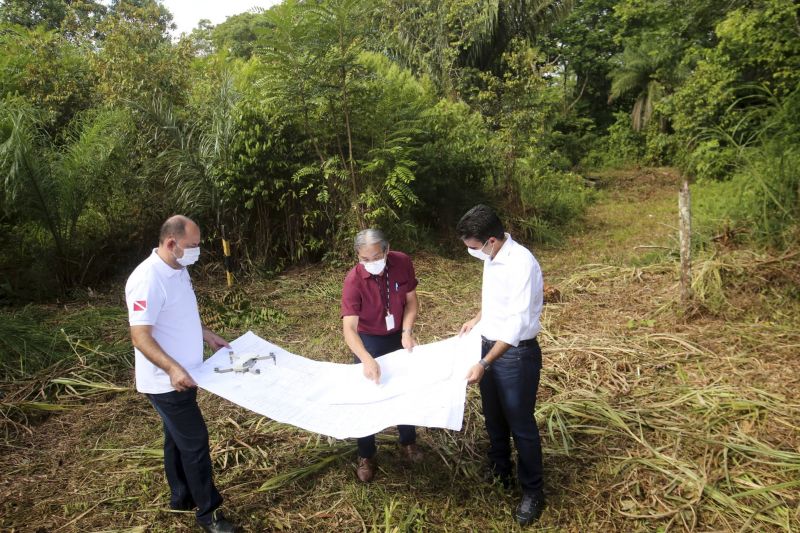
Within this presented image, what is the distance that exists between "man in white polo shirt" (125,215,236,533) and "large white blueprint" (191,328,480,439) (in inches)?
5.4

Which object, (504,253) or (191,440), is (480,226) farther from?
(191,440)

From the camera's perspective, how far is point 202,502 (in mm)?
2512

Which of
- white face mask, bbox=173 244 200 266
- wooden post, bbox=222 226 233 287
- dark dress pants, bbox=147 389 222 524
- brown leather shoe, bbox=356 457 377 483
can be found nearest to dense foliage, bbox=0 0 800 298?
wooden post, bbox=222 226 233 287

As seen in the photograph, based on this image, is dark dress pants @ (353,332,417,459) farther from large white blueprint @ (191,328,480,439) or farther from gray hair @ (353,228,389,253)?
gray hair @ (353,228,389,253)

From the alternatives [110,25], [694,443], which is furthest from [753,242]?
[110,25]

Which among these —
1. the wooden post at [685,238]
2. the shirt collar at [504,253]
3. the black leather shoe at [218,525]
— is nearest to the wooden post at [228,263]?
the black leather shoe at [218,525]

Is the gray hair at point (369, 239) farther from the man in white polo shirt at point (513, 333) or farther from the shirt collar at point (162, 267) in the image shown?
the shirt collar at point (162, 267)

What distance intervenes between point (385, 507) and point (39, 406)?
286cm

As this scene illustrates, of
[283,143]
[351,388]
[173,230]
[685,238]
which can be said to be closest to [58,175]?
[283,143]

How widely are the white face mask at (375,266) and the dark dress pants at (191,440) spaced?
1012 mm

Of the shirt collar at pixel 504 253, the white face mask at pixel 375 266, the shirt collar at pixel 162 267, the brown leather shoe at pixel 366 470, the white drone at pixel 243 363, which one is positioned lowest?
the brown leather shoe at pixel 366 470

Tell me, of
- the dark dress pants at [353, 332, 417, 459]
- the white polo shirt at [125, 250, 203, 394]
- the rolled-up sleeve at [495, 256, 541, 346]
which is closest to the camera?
the white polo shirt at [125, 250, 203, 394]

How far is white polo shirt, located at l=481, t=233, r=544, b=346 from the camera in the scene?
2354 mm

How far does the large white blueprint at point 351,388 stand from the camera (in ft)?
7.55
